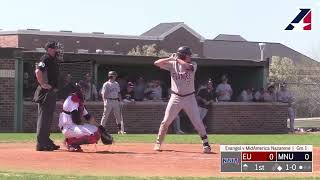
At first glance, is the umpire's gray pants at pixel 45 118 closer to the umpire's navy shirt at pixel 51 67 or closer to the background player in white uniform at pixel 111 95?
the umpire's navy shirt at pixel 51 67

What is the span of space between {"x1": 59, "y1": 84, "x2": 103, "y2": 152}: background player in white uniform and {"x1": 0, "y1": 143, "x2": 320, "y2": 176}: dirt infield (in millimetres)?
223

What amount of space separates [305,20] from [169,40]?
1616 inches

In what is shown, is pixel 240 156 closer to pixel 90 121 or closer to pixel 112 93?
pixel 90 121

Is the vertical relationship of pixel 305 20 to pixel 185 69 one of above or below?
above

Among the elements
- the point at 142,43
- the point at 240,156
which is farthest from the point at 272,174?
the point at 142,43

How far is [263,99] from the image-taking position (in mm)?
28234

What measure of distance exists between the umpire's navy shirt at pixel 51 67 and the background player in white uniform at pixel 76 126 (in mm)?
382

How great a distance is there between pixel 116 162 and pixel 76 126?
2.03 m

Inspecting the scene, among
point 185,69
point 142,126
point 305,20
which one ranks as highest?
point 305,20

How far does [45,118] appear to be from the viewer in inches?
493

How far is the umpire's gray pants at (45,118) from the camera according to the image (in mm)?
12438

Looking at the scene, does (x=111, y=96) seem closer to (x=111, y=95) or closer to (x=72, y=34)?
(x=111, y=95)
